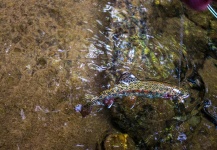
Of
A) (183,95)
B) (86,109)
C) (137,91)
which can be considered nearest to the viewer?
(86,109)

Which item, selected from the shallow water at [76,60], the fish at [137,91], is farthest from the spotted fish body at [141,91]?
the shallow water at [76,60]

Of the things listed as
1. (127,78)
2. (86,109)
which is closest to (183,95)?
(127,78)

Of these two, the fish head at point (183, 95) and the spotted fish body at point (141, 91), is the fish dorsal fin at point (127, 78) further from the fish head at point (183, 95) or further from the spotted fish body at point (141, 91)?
the fish head at point (183, 95)

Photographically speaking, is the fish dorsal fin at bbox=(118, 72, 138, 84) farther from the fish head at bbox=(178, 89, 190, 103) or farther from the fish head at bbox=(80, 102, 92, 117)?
the fish head at bbox=(178, 89, 190, 103)

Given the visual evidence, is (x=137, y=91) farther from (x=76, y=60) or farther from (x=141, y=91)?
(x=76, y=60)

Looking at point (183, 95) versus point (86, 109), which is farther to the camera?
point (183, 95)

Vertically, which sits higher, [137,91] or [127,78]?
[127,78]

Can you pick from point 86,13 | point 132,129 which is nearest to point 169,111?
point 132,129
